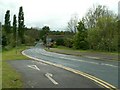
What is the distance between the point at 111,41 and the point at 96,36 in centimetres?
566

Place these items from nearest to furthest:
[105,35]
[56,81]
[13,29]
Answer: [56,81] < [105,35] < [13,29]

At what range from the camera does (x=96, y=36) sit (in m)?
64.6

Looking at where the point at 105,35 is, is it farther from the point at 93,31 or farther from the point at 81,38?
the point at 81,38

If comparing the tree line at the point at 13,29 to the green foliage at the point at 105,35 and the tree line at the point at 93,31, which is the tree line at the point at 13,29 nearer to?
the tree line at the point at 93,31

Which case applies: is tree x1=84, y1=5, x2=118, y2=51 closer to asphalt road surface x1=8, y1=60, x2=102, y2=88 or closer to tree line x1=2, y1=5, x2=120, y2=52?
tree line x1=2, y1=5, x2=120, y2=52

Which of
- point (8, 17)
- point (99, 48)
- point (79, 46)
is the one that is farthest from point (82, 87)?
point (8, 17)

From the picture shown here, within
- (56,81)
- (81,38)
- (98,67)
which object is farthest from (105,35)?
(56,81)

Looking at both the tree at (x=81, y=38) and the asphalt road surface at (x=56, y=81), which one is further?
the tree at (x=81, y=38)

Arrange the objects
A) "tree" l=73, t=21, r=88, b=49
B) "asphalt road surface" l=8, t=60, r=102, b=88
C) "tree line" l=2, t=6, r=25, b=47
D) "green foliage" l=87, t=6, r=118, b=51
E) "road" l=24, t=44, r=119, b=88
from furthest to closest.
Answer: "tree line" l=2, t=6, r=25, b=47, "tree" l=73, t=21, r=88, b=49, "green foliage" l=87, t=6, r=118, b=51, "road" l=24, t=44, r=119, b=88, "asphalt road surface" l=8, t=60, r=102, b=88

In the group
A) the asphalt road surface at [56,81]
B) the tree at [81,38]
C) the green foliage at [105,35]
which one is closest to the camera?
the asphalt road surface at [56,81]

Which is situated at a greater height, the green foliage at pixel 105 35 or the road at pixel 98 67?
the green foliage at pixel 105 35

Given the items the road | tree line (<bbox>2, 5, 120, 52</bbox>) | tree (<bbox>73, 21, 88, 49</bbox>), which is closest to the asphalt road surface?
the road

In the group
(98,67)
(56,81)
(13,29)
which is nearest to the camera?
(56,81)

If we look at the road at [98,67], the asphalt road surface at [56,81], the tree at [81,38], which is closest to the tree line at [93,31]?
the tree at [81,38]
